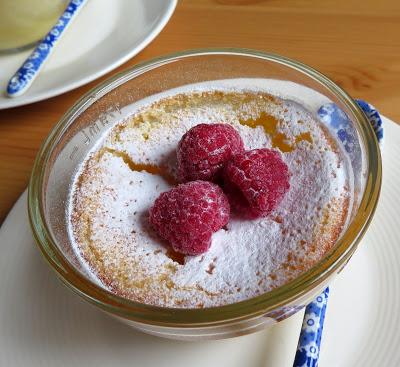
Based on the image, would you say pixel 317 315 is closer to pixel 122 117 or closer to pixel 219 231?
pixel 219 231

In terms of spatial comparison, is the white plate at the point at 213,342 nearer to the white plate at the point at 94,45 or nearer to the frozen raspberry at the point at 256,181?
the frozen raspberry at the point at 256,181

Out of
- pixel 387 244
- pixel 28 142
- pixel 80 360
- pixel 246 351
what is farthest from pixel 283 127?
pixel 28 142

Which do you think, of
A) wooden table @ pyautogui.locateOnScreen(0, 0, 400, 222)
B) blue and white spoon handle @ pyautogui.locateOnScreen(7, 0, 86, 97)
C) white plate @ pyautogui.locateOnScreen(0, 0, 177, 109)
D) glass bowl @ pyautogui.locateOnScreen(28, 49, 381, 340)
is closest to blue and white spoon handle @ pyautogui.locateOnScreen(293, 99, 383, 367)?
glass bowl @ pyautogui.locateOnScreen(28, 49, 381, 340)

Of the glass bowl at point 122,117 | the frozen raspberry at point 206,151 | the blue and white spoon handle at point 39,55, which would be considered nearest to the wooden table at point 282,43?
the blue and white spoon handle at point 39,55

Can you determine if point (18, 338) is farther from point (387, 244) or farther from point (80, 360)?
point (387, 244)

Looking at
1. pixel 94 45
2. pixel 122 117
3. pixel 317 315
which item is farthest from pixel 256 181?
pixel 94 45

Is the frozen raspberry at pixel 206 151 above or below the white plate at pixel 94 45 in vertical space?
below
